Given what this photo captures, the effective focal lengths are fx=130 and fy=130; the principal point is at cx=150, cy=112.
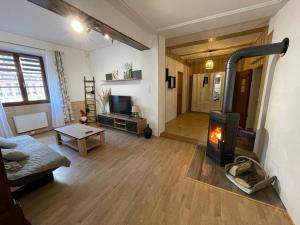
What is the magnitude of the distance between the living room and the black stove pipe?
0.15ft

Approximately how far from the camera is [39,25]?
2.77 m

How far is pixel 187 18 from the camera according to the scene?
Answer: 2385 millimetres

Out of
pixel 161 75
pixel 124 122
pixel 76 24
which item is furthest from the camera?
pixel 124 122

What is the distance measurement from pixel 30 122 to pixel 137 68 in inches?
130

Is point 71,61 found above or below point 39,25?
below

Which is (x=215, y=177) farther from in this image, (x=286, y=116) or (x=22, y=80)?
(x=22, y=80)

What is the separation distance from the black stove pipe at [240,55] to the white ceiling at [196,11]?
25.8 inches

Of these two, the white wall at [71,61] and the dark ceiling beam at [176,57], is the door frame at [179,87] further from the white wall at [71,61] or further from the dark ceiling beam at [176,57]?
the white wall at [71,61]

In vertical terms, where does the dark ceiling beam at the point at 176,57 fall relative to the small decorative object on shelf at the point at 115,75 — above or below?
above

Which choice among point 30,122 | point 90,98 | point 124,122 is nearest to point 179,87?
point 124,122

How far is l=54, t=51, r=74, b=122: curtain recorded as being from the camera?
3.95m

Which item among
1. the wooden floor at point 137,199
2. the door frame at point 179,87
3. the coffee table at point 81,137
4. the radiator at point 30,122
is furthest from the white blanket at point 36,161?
the door frame at point 179,87

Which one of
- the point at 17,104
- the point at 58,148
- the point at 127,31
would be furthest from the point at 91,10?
the point at 17,104

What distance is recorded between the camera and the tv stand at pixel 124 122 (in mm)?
3520
